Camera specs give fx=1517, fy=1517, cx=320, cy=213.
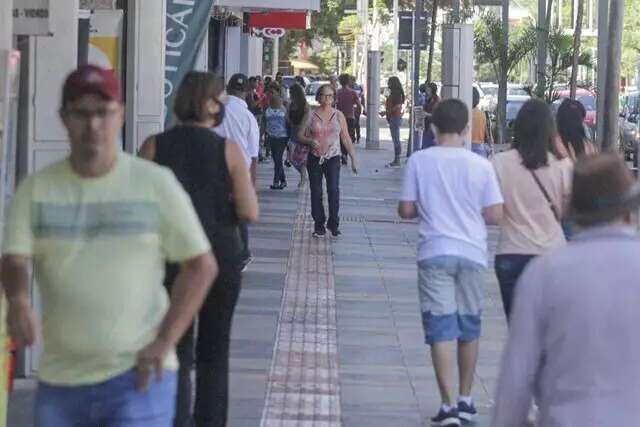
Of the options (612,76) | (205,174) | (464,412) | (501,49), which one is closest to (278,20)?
(501,49)

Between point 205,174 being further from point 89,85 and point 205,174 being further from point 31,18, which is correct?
point 89,85

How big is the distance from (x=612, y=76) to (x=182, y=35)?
859 cm

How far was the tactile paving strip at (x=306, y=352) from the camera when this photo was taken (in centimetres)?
834

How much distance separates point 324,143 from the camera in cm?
1623

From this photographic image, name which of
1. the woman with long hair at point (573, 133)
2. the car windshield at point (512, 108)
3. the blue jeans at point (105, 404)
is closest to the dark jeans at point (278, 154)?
the woman with long hair at point (573, 133)

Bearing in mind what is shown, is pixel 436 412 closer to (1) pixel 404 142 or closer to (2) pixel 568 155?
(2) pixel 568 155

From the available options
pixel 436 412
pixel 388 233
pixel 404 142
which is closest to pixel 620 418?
pixel 436 412

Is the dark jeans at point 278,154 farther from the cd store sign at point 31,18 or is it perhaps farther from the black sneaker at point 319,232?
the cd store sign at point 31,18

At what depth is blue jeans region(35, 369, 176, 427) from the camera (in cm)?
449

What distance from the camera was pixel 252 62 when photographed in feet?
140

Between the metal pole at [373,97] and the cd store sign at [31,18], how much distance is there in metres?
27.9

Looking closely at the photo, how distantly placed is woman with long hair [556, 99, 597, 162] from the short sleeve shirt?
4728 millimetres

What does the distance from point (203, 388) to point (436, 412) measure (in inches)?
76.4

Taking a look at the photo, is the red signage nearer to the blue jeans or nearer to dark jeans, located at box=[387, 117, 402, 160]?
dark jeans, located at box=[387, 117, 402, 160]
